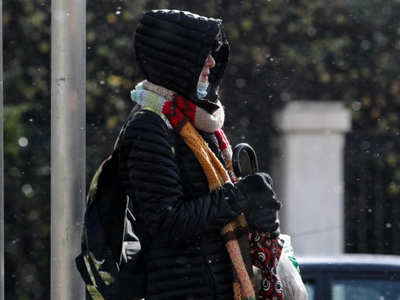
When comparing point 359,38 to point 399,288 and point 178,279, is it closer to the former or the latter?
point 399,288

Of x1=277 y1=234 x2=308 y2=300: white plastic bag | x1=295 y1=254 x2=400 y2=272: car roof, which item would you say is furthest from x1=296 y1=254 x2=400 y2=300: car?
x1=277 y1=234 x2=308 y2=300: white plastic bag

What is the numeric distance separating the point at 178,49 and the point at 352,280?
245 cm

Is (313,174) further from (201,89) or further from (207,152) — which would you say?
(207,152)

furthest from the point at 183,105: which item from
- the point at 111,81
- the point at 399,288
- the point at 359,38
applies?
the point at 359,38

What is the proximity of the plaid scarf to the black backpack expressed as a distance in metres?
0.06

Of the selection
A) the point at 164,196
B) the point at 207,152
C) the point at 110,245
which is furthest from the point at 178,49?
the point at 110,245

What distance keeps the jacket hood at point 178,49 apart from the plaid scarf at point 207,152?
3cm

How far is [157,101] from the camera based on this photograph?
91.0 inches

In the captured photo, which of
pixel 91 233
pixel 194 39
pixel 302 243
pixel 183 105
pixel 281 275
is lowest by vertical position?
pixel 302 243

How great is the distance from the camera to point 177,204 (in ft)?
7.20

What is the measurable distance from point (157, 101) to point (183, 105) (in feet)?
0.28

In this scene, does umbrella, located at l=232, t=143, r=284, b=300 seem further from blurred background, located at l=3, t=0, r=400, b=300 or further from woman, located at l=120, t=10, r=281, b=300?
blurred background, located at l=3, t=0, r=400, b=300

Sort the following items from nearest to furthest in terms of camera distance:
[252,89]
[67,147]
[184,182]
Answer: [184,182] → [67,147] → [252,89]

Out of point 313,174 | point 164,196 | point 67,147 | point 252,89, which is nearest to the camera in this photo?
point 164,196
